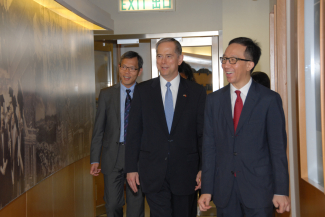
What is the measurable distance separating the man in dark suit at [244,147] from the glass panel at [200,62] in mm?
3180

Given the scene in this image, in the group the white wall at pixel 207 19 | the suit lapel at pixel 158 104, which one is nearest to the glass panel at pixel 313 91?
the suit lapel at pixel 158 104

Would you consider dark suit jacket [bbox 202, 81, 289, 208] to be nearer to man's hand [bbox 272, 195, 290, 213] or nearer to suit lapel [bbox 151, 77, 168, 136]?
man's hand [bbox 272, 195, 290, 213]

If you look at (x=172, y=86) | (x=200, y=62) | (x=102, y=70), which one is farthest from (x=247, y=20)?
(x=172, y=86)

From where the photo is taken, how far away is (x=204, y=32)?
17.3 feet

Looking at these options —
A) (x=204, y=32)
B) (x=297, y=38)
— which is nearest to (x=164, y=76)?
(x=297, y=38)

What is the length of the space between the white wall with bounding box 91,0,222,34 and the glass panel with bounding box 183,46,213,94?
0.33 metres

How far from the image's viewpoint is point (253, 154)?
204 centimetres

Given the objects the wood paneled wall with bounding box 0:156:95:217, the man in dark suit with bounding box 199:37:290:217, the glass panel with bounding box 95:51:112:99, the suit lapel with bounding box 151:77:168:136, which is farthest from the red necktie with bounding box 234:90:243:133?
the glass panel with bounding box 95:51:112:99

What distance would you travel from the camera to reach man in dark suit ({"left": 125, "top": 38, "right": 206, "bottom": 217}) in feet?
8.39

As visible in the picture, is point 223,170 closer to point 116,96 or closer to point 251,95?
point 251,95

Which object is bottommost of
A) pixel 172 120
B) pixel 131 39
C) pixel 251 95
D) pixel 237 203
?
pixel 237 203

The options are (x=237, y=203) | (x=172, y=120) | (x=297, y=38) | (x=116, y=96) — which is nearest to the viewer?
(x=237, y=203)

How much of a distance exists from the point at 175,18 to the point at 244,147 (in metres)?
3.70

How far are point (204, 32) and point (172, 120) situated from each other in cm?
303
